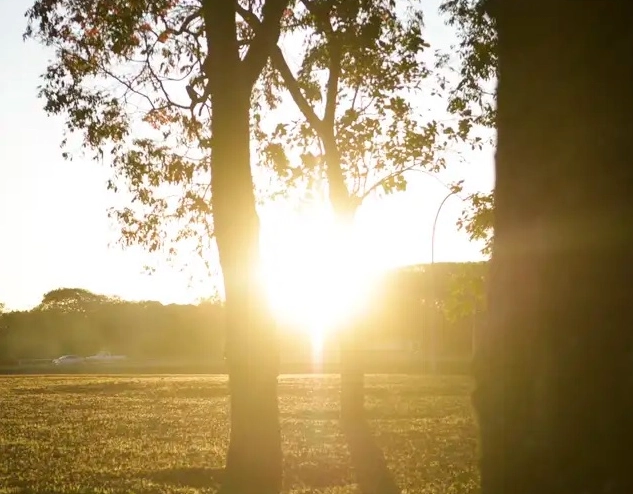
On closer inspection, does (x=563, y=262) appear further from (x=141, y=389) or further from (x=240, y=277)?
(x=141, y=389)

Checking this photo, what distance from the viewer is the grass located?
Answer: 11297mm

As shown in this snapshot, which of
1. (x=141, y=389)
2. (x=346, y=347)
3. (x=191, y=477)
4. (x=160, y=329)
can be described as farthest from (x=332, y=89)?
(x=160, y=329)

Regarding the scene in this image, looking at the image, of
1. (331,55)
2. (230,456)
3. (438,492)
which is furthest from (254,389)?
(331,55)

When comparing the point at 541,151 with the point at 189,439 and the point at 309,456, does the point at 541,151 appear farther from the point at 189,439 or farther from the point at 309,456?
the point at 189,439

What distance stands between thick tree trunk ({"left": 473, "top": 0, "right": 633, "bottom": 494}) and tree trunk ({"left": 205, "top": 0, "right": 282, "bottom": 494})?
6804mm

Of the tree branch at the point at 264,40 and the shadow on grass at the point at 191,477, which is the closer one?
the tree branch at the point at 264,40

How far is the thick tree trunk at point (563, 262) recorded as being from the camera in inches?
123

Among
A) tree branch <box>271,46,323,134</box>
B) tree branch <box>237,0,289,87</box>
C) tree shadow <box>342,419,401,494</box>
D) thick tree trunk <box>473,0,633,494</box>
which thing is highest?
tree branch <box>271,46,323,134</box>

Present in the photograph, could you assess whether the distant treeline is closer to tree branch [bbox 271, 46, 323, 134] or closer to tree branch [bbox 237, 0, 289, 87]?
tree branch [bbox 271, 46, 323, 134]

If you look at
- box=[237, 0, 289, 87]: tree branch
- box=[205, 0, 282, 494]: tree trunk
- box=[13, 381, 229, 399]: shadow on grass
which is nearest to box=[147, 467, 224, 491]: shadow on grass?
box=[205, 0, 282, 494]: tree trunk

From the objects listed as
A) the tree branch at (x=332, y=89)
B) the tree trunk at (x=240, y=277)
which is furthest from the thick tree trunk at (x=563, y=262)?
the tree branch at (x=332, y=89)

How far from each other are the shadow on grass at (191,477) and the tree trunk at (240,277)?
0.79 meters

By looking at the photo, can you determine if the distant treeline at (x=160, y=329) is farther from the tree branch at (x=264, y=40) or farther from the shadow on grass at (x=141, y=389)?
the tree branch at (x=264, y=40)

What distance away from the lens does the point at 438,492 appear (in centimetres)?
1059
